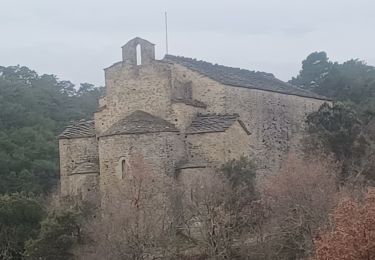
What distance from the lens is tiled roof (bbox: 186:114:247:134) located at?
34.9 meters

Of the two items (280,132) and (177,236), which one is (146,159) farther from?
(280,132)

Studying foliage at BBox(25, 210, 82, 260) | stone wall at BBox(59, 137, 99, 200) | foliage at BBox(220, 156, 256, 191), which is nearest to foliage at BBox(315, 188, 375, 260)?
foliage at BBox(220, 156, 256, 191)

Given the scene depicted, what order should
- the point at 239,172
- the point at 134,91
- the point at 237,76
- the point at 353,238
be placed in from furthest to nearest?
the point at 237,76, the point at 134,91, the point at 239,172, the point at 353,238

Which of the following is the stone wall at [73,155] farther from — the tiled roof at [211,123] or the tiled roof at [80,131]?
the tiled roof at [211,123]

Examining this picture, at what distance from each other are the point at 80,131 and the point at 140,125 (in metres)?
5.51

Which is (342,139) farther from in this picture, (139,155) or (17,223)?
(17,223)

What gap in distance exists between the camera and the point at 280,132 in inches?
1604

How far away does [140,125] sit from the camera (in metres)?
34.4

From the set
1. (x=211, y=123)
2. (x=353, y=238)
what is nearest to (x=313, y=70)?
(x=211, y=123)

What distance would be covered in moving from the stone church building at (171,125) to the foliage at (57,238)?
10.6 ft

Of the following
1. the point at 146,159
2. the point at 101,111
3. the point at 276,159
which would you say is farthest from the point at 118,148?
the point at 276,159

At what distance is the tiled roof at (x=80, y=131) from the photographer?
38.4 metres

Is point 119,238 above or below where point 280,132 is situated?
below

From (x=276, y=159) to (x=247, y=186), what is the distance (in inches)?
322
